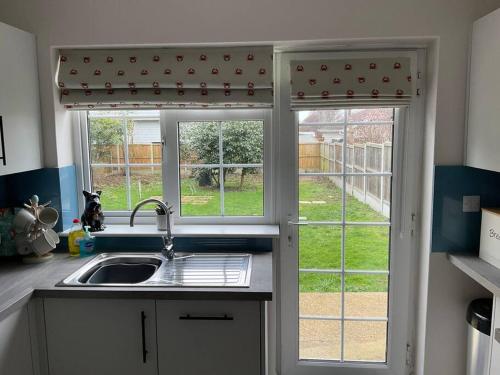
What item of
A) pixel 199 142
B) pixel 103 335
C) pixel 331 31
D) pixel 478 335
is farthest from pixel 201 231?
pixel 478 335

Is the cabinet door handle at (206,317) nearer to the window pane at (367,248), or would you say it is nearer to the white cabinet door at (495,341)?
the window pane at (367,248)

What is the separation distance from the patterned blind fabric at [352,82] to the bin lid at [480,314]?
3.56 ft

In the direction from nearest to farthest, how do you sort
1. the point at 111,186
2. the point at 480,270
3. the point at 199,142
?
the point at 480,270 < the point at 199,142 < the point at 111,186

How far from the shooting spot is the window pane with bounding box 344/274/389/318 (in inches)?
93.7

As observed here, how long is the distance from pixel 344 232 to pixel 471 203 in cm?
67

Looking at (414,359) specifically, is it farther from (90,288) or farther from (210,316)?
(90,288)

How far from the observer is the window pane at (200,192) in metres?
2.44

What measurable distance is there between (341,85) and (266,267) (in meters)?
1.03

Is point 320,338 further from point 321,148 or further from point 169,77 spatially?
point 169,77

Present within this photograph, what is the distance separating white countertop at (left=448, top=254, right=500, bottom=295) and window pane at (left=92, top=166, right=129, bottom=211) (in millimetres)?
1868

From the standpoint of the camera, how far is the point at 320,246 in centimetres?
238

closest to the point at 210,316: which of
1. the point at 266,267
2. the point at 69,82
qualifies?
the point at 266,267

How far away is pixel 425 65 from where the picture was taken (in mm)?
2156

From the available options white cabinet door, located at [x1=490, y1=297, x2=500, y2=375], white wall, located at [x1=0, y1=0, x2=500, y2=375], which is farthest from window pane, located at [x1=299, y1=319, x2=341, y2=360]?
white cabinet door, located at [x1=490, y1=297, x2=500, y2=375]
